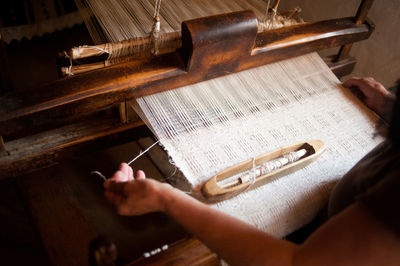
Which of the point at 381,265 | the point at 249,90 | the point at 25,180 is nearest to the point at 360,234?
the point at 381,265

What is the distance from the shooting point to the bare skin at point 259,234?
2.16ft

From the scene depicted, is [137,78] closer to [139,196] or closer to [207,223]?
[139,196]

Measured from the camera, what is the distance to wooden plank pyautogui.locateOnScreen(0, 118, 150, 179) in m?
1.20

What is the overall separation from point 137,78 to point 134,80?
11mm

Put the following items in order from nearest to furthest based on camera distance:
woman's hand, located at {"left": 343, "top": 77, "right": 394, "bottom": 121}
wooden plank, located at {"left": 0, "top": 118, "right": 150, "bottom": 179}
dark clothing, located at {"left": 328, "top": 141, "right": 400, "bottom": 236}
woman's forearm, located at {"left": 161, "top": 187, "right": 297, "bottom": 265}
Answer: dark clothing, located at {"left": 328, "top": 141, "right": 400, "bottom": 236}
woman's forearm, located at {"left": 161, "top": 187, "right": 297, "bottom": 265}
wooden plank, located at {"left": 0, "top": 118, "right": 150, "bottom": 179}
woman's hand, located at {"left": 343, "top": 77, "right": 394, "bottom": 121}

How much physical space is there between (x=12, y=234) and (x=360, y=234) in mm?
1636

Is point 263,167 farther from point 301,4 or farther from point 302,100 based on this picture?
point 301,4

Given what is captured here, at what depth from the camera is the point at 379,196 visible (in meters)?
0.67

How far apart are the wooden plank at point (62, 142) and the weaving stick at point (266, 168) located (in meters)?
0.54

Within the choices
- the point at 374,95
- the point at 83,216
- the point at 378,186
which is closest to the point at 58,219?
the point at 83,216

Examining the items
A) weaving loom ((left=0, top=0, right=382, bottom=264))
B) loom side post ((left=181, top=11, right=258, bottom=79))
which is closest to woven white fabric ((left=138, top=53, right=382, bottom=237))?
weaving loom ((left=0, top=0, right=382, bottom=264))

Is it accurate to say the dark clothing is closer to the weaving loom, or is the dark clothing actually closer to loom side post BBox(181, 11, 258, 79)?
the weaving loom

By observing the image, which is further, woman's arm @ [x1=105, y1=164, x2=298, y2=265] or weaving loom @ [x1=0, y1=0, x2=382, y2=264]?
weaving loom @ [x1=0, y1=0, x2=382, y2=264]

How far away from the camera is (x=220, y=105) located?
123 centimetres
